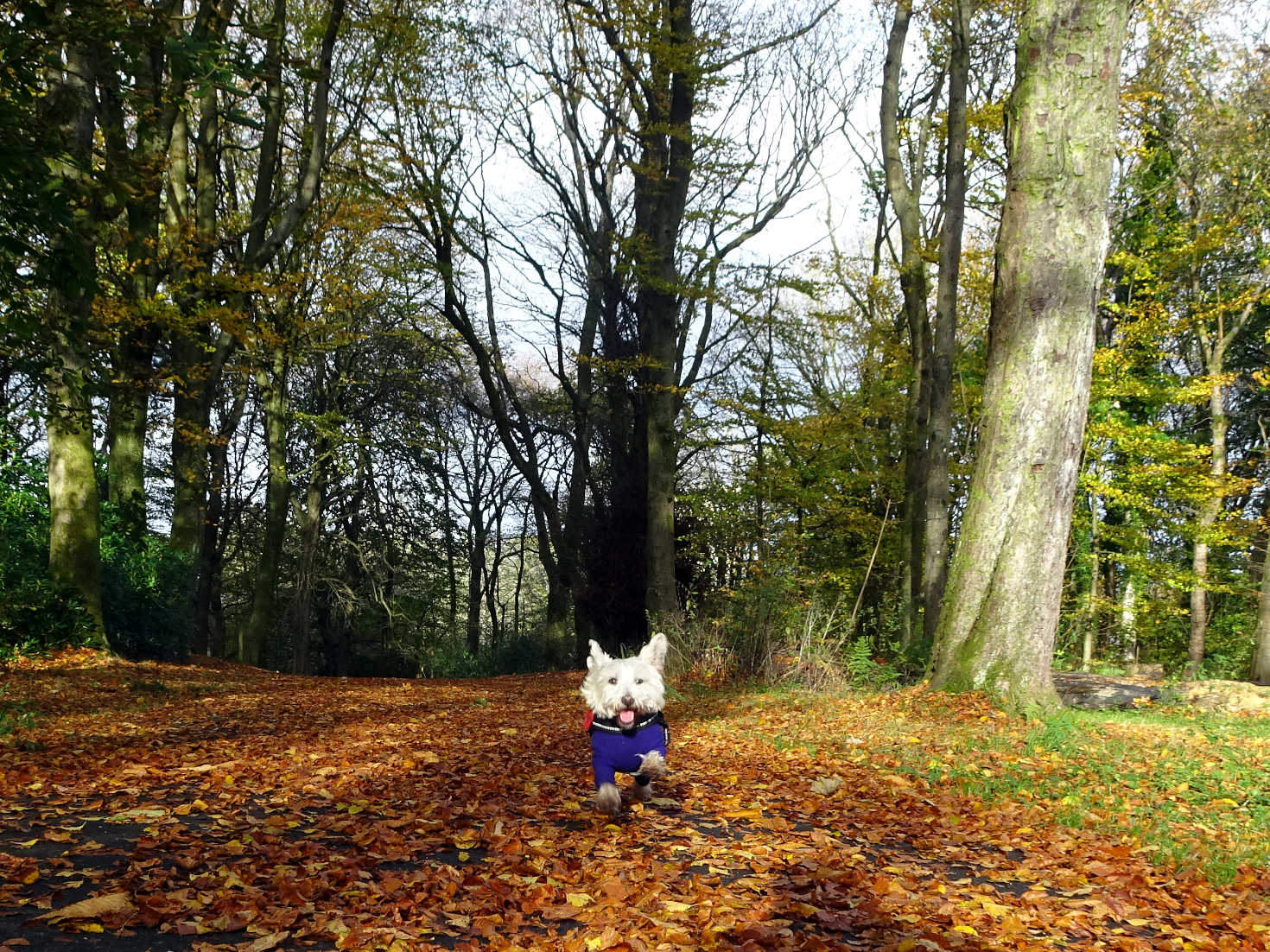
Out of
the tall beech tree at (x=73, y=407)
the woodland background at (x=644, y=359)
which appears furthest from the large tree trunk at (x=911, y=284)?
the tall beech tree at (x=73, y=407)

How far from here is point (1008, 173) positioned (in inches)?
360

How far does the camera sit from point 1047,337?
870 centimetres

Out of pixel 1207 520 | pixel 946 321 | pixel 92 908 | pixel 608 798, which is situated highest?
pixel 946 321

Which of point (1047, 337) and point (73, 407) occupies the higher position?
point (1047, 337)

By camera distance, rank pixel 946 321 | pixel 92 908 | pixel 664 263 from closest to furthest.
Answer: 1. pixel 92 908
2. pixel 946 321
3. pixel 664 263

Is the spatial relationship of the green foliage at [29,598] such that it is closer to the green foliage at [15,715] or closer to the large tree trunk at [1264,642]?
the green foliage at [15,715]

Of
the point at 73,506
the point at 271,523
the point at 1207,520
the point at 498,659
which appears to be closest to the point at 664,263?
the point at 73,506

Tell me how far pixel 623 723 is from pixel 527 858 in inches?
36.0

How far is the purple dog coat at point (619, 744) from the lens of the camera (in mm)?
5352

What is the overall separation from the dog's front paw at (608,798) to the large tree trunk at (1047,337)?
4701mm

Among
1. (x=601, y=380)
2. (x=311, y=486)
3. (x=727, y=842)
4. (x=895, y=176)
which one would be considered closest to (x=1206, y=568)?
(x=895, y=176)

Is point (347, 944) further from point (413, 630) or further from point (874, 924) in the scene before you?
point (413, 630)

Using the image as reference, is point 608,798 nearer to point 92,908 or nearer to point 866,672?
point 92,908

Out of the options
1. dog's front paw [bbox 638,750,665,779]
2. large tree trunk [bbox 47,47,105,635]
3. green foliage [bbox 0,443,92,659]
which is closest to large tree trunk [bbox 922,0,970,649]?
dog's front paw [bbox 638,750,665,779]
